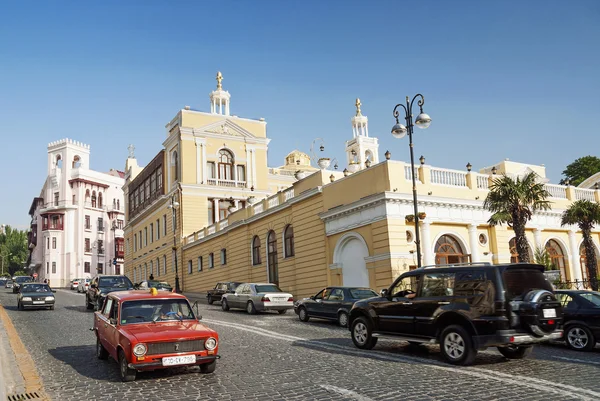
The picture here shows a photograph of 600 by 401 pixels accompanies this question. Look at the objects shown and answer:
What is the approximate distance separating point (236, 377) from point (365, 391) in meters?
2.54

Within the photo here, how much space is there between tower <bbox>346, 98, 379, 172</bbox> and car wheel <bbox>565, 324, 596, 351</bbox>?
42302 mm

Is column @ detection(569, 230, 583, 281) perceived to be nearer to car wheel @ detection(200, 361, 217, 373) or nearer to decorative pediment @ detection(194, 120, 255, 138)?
car wheel @ detection(200, 361, 217, 373)

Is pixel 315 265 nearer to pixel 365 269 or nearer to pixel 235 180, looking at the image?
pixel 365 269

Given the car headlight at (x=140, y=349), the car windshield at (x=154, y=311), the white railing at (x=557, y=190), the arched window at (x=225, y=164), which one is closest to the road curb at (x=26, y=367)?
the car headlight at (x=140, y=349)

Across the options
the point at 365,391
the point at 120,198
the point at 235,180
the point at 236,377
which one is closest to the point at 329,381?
the point at 365,391

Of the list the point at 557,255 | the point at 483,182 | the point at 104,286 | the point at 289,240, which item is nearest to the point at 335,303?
the point at 104,286

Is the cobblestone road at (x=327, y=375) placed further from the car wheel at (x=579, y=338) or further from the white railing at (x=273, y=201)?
the white railing at (x=273, y=201)

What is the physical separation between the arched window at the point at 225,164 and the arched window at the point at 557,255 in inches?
1209

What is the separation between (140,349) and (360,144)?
49.1 metres

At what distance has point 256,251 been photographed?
3478 centimetres

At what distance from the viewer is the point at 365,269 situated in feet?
79.5

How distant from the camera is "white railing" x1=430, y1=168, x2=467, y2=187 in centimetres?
2492

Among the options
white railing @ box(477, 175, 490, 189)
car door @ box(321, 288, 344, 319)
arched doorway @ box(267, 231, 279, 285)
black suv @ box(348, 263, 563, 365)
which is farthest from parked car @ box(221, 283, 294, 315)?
black suv @ box(348, 263, 563, 365)

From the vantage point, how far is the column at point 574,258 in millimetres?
28391
